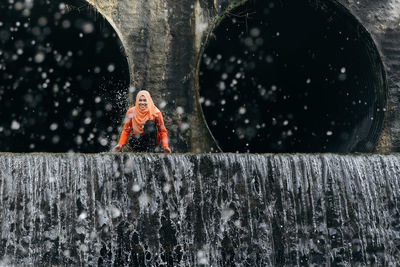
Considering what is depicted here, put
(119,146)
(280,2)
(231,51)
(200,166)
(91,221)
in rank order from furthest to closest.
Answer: (231,51)
(280,2)
(119,146)
(200,166)
(91,221)

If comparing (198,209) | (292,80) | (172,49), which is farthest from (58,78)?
(198,209)

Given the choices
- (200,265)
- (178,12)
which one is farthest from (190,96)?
(200,265)

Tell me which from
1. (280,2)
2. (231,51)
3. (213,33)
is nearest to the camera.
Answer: (213,33)

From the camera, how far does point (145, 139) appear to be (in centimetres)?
683

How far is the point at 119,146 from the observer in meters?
6.49

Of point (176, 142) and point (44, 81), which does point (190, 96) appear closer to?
point (176, 142)

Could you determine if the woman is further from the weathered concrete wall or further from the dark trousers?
the weathered concrete wall

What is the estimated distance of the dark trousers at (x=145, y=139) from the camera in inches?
266

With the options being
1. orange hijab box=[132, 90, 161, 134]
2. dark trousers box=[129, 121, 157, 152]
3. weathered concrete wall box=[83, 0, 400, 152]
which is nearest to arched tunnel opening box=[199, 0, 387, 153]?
weathered concrete wall box=[83, 0, 400, 152]

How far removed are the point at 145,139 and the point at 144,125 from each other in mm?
191

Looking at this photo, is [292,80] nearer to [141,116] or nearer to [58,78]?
[58,78]

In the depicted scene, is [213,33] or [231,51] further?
[231,51]

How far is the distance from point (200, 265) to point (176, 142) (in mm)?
3118

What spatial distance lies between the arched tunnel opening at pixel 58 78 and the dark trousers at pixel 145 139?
1.69m
